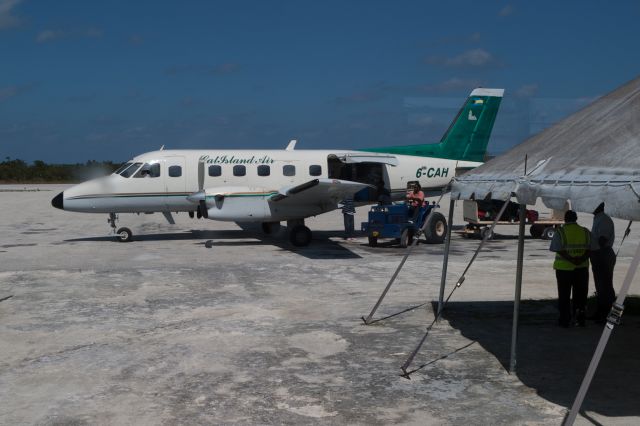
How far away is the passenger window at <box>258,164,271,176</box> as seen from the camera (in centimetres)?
2148

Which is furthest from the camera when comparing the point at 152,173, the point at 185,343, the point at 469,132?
the point at 469,132

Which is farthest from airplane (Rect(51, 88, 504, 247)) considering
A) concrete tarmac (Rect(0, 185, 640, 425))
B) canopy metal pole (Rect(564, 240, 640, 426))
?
canopy metal pole (Rect(564, 240, 640, 426))

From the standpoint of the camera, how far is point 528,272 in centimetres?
1566

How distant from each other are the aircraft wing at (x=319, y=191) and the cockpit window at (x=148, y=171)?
3.61 metres

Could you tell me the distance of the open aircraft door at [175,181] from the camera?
68.6ft

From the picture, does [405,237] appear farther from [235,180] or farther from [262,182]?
[235,180]

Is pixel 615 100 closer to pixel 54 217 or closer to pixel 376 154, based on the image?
pixel 376 154

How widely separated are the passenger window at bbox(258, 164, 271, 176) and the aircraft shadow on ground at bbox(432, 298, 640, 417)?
10.5 m

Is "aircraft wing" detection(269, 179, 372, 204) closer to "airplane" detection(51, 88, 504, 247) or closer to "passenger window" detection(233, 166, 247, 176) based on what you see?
"airplane" detection(51, 88, 504, 247)

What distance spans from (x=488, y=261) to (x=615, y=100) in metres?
9.12

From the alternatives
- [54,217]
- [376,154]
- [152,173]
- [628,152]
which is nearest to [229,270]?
[152,173]

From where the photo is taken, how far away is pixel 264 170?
2153 centimetres

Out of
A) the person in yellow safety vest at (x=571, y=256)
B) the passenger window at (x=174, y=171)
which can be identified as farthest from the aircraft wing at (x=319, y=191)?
the person in yellow safety vest at (x=571, y=256)

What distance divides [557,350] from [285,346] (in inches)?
140
